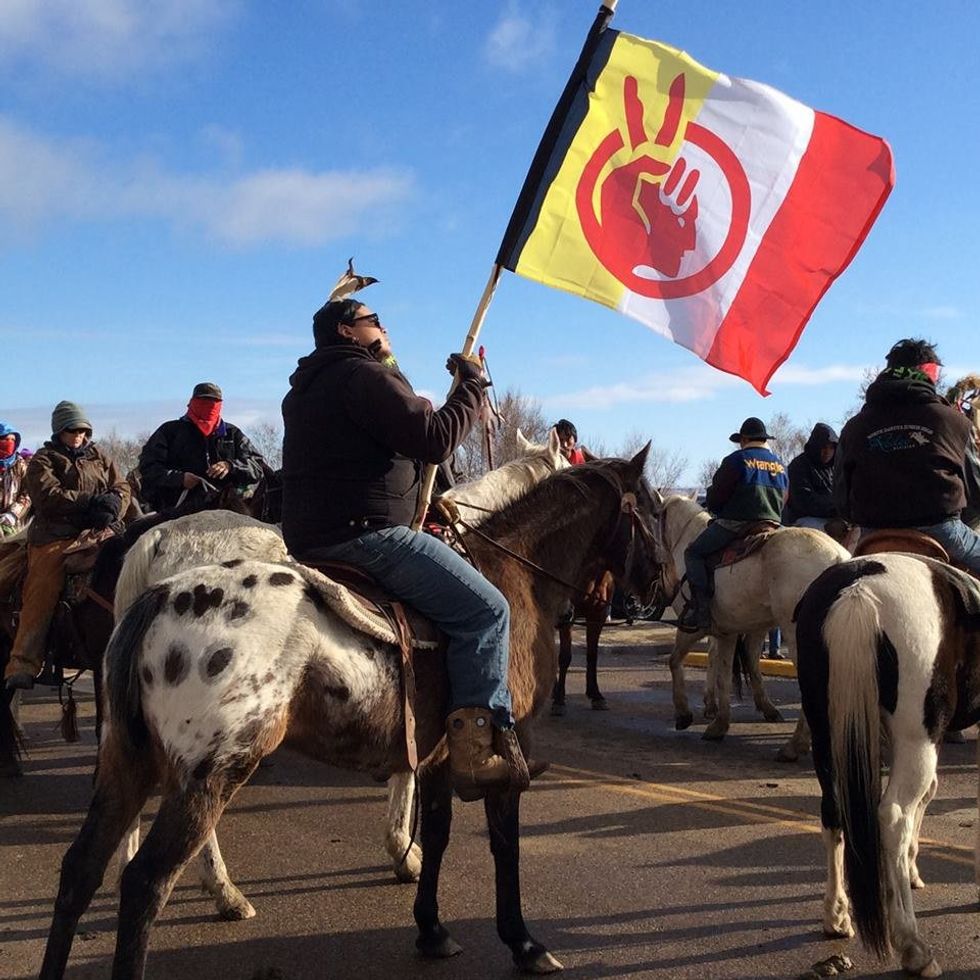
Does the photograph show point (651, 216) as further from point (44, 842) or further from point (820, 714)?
point (44, 842)

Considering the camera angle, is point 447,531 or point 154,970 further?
point 447,531

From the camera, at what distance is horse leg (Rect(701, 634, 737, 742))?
31.9 feet

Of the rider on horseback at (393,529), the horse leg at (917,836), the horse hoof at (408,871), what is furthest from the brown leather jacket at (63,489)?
the horse leg at (917,836)

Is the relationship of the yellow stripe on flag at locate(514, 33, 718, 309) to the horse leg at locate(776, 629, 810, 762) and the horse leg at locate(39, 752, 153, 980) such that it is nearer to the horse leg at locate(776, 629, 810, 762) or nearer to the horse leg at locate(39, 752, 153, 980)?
the horse leg at locate(39, 752, 153, 980)

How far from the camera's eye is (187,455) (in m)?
8.56

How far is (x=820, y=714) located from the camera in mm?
4973

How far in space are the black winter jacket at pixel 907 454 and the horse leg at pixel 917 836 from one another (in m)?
1.80

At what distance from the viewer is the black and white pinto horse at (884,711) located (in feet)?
15.1

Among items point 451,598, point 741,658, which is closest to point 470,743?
point 451,598

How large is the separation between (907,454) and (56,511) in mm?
6129

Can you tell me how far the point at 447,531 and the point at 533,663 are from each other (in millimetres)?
809

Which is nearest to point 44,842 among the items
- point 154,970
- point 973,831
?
point 154,970

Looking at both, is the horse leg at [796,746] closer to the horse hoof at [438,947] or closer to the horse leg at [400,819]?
the horse leg at [400,819]

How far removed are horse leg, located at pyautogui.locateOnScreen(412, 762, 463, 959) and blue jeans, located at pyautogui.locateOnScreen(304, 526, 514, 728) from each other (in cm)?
60
